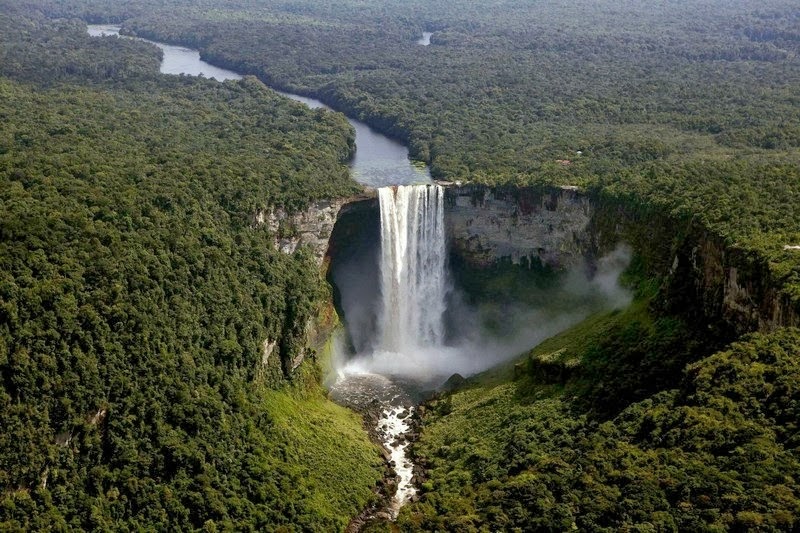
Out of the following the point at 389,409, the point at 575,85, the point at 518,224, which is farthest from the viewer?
the point at 575,85

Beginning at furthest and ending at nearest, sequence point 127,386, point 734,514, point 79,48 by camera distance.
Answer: point 79,48
point 127,386
point 734,514

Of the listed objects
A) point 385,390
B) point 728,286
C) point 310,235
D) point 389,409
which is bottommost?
point 389,409

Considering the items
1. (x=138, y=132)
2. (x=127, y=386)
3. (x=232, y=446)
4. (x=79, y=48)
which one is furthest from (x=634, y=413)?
(x=79, y=48)

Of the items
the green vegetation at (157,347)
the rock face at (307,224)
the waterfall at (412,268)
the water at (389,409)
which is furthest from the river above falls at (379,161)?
the water at (389,409)

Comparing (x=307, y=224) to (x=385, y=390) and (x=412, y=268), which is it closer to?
(x=412, y=268)

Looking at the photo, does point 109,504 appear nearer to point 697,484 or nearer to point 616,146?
point 697,484

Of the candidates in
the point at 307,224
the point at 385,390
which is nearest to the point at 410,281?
the point at 307,224
